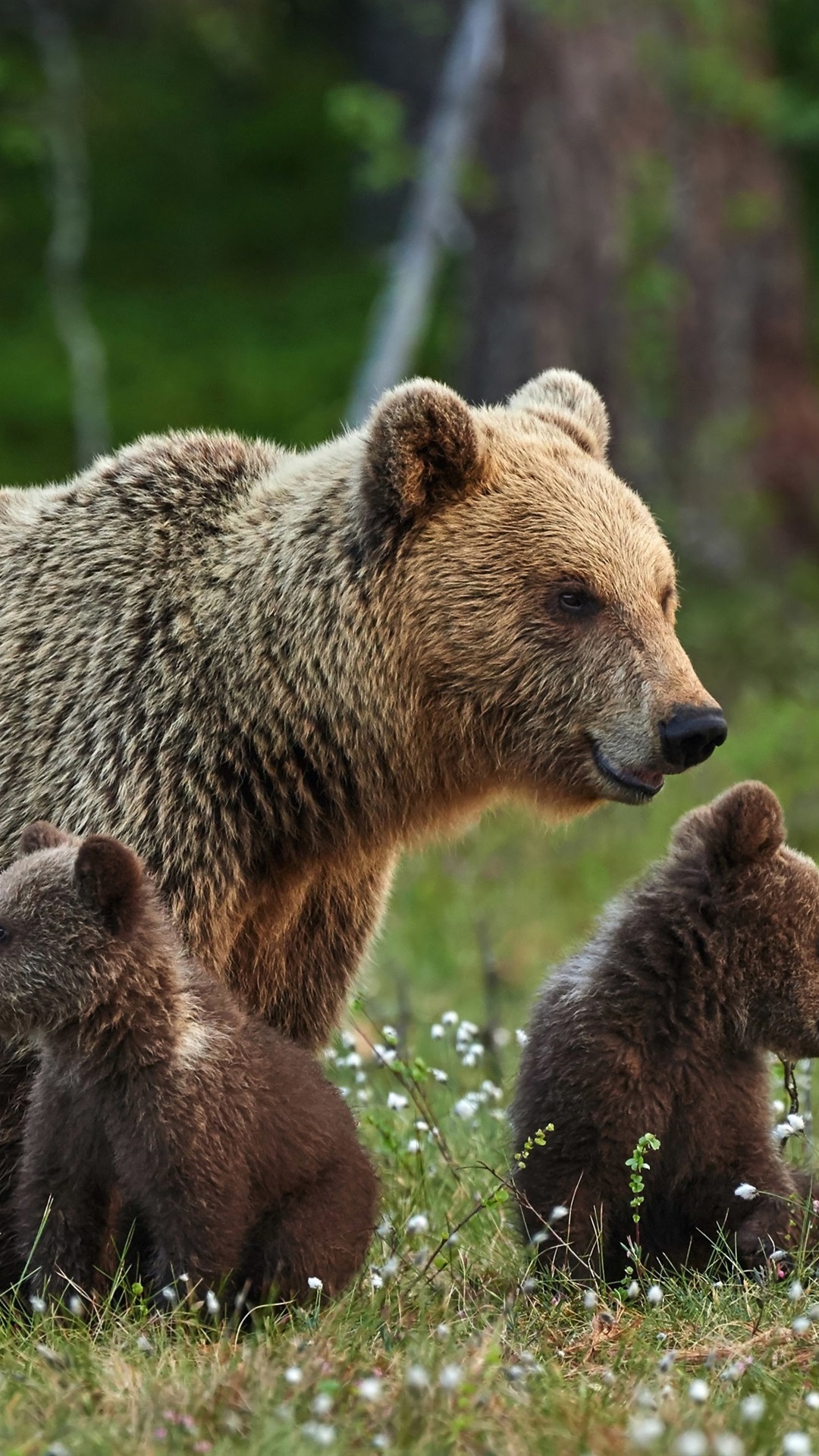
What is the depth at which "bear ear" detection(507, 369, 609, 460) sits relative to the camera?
5.88 metres

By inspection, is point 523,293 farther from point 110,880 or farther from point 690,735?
point 110,880

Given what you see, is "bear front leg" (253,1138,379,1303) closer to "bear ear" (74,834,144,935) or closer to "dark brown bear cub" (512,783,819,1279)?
"dark brown bear cub" (512,783,819,1279)

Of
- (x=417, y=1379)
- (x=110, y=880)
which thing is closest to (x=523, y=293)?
(x=110, y=880)

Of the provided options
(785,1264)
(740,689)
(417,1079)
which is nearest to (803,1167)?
(785,1264)

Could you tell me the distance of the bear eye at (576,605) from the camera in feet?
17.4

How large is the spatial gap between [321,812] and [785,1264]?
5.59 ft

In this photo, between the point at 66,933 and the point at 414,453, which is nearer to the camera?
the point at 66,933

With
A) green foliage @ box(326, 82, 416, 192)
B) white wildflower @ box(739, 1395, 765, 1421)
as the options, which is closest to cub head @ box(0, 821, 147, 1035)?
white wildflower @ box(739, 1395, 765, 1421)

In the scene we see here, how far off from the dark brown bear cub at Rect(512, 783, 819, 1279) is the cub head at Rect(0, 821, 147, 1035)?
1178mm

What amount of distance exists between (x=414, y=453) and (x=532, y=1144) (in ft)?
6.07

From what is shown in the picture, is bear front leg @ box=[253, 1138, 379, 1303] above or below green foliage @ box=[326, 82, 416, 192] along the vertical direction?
below

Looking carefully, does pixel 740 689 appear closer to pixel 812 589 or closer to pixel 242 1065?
pixel 812 589

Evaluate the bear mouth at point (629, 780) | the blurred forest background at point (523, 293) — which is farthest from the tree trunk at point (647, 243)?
the bear mouth at point (629, 780)

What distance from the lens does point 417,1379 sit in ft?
11.8
